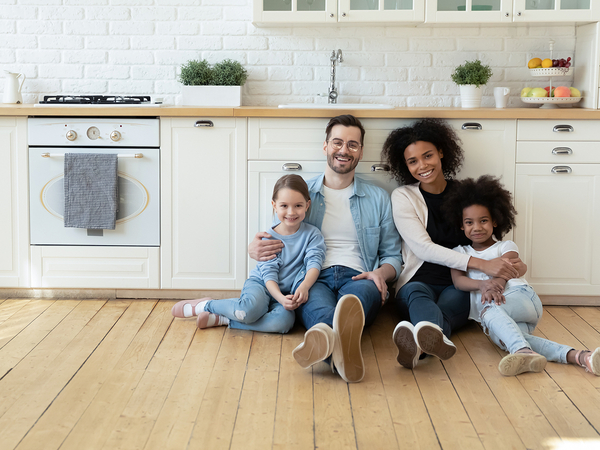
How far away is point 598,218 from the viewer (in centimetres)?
284

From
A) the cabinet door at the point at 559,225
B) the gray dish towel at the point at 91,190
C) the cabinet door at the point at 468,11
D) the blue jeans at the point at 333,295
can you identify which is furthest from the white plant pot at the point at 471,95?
the gray dish towel at the point at 91,190

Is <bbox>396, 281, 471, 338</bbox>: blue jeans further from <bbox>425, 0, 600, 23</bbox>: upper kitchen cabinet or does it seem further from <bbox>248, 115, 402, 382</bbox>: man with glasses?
<bbox>425, 0, 600, 23</bbox>: upper kitchen cabinet

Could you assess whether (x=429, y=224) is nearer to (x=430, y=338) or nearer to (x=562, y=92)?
(x=430, y=338)

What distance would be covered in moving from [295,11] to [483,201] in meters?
1.36

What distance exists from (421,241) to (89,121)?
61.5 inches

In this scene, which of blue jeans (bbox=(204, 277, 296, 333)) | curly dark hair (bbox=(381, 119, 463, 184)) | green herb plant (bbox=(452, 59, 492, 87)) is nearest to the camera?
blue jeans (bbox=(204, 277, 296, 333))

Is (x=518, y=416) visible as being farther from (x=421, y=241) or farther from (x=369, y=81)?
(x=369, y=81)

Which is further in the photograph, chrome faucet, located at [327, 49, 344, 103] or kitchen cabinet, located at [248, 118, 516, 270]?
chrome faucet, located at [327, 49, 344, 103]

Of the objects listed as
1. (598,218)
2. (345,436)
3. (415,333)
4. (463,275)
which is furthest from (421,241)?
(345,436)

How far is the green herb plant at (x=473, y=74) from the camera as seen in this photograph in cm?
315

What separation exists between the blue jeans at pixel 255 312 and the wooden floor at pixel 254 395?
0.16 ft

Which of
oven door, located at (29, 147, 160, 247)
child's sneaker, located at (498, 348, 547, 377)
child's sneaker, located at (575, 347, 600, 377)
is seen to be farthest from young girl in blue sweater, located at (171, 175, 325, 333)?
child's sneaker, located at (575, 347, 600, 377)

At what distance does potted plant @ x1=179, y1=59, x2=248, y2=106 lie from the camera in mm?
3139

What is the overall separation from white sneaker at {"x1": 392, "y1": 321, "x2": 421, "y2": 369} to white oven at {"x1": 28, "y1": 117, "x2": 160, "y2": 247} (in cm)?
130
